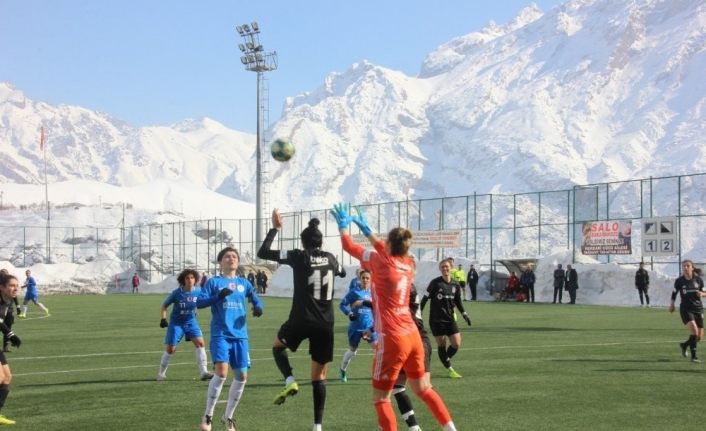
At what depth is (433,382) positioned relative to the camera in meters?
14.5

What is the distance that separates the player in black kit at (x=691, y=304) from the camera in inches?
680

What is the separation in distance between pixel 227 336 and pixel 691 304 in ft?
35.0

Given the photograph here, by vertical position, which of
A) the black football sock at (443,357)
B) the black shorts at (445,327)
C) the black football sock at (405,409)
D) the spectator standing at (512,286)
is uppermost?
the black shorts at (445,327)

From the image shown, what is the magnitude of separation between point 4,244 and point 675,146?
145409 mm

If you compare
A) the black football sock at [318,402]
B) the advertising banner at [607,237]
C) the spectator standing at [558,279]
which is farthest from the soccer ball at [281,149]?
the advertising banner at [607,237]

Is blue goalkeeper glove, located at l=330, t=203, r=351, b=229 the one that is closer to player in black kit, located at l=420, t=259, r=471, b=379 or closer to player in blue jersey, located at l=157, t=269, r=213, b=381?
player in black kit, located at l=420, t=259, r=471, b=379

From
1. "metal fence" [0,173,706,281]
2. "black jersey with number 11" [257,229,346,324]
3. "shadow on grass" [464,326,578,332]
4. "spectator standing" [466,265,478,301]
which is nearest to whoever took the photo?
"black jersey with number 11" [257,229,346,324]

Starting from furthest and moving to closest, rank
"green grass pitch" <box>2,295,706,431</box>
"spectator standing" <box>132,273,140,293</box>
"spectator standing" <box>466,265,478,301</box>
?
"spectator standing" <box>132,273,140,293</box>, "spectator standing" <box>466,265,478,301</box>, "green grass pitch" <box>2,295,706,431</box>

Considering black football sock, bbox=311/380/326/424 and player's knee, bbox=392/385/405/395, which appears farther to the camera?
black football sock, bbox=311/380/326/424

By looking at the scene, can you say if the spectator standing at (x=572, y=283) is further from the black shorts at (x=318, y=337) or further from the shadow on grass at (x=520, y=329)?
the black shorts at (x=318, y=337)

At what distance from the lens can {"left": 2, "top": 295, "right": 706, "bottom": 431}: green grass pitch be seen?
11.2m

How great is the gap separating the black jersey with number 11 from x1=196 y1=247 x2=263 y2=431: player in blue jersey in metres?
0.68

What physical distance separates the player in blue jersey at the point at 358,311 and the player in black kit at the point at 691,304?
6502 millimetres

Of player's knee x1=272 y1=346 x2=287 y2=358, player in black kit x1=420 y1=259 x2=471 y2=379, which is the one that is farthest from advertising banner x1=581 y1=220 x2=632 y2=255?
player's knee x1=272 y1=346 x2=287 y2=358
